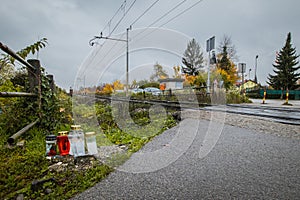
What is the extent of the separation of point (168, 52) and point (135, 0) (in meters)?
3.19

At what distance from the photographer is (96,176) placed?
1.65 m

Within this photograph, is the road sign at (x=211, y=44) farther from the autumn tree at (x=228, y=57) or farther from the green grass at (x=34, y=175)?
the autumn tree at (x=228, y=57)

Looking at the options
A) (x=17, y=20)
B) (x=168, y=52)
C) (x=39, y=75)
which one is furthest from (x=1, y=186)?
(x=168, y=52)

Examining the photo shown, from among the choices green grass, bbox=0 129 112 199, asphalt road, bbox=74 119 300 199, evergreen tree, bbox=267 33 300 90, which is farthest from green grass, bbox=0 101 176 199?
evergreen tree, bbox=267 33 300 90

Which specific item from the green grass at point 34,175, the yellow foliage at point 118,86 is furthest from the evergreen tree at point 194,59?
the green grass at point 34,175

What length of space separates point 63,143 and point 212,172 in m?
1.77

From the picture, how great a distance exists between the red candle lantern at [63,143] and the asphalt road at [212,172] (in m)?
0.83

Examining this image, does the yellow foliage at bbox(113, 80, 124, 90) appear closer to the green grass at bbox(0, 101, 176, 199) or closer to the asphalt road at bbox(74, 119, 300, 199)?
the green grass at bbox(0, 101, 176, 199)

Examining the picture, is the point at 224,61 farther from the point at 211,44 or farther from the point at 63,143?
the point at 63,143

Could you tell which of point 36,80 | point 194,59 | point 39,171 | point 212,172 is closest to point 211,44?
point 36,80

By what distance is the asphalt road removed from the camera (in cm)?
142

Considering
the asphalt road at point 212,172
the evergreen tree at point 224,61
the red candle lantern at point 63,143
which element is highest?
the evergreen tree at point 224,61

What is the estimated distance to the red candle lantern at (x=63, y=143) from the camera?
219cm

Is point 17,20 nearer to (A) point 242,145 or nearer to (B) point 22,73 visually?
(B) point 22,73
